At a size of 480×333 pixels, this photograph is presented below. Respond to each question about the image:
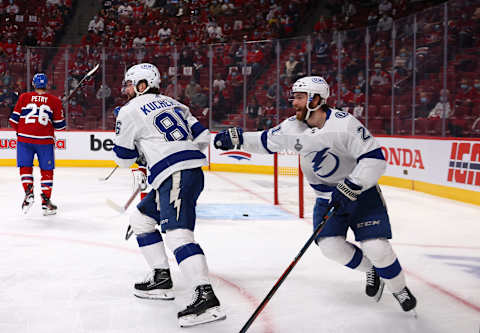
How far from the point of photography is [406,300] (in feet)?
8.72

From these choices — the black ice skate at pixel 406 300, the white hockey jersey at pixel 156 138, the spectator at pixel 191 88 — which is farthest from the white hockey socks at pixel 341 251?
the spectator at pixel 191 88

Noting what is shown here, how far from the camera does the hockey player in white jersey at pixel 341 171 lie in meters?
2.55

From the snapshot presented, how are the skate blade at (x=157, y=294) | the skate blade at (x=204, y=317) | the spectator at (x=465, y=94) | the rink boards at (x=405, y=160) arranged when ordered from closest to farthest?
the skate blade at (x=204, y=317) < the skate blade at (x=157, y=294) < the rink boards at (x=405, y=160) < the spectator at (x=465, y=94)

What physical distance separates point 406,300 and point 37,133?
167 inches

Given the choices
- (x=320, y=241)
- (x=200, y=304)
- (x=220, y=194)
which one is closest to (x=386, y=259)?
(x=320, y=241)

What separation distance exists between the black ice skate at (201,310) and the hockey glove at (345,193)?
716 mm

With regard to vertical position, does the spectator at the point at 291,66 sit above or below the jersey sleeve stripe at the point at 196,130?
above

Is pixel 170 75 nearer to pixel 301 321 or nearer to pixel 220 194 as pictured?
pixel 220 194

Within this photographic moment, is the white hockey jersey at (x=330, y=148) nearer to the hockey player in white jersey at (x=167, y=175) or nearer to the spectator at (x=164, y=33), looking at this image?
the hockey player in white jersey at (x=167, y=175)

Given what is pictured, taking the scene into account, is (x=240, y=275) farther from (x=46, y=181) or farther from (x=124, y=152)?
(x=46, y=181)

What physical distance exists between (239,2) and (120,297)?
13.7 m

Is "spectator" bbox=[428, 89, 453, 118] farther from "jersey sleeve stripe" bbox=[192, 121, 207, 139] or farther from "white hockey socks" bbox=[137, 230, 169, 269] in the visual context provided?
"white hockey socks" bbox=[137, 230, 169, 269]

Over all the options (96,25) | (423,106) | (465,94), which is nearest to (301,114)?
(465,94)

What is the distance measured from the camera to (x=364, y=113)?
32.1ft
